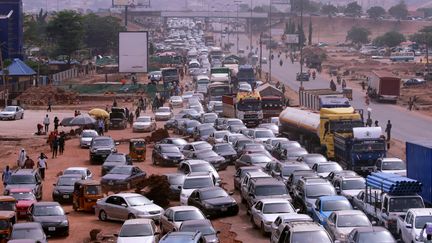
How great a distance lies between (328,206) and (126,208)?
6374mm

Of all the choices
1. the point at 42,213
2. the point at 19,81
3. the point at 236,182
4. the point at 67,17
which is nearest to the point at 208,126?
the point at 236,182

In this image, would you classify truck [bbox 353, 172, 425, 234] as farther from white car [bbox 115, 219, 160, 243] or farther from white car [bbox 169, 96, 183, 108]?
white car [bbox 169, 96, 183, 108]

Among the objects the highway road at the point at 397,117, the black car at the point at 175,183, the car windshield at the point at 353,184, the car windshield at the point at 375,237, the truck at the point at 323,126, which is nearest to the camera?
the car windshield at the point at 375,237

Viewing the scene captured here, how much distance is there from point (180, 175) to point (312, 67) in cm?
11070

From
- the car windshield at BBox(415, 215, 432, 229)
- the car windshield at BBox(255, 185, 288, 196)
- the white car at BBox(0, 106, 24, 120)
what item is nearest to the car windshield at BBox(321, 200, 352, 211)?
the car windshield at BBox(255, 185, 288, 196)

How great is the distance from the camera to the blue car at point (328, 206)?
2886cm

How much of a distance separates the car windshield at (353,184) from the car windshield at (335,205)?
3.48 m

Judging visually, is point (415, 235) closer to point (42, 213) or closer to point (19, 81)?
point (42, 213)

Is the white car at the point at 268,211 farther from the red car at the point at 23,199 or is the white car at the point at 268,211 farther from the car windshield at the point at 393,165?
the car windshield at the point at 393,165

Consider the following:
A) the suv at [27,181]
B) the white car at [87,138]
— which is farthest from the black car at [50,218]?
the white car at [87,138]

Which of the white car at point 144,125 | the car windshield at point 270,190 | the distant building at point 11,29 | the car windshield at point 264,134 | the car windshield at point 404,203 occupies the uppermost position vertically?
the distant building at point 11,29

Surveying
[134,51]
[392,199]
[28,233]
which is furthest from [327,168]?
[134,51]

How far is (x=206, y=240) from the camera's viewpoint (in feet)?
82.8

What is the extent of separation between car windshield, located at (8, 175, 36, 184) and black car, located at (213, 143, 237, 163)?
1116 cm
